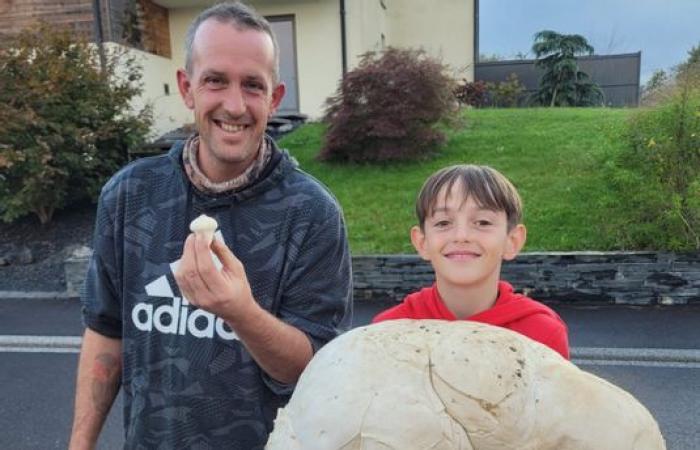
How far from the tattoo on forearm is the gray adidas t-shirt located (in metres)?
0.10

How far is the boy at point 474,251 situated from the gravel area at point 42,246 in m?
7.76

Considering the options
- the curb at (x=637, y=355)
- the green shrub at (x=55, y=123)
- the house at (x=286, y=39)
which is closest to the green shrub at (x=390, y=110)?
the house at (x=286, y=39)

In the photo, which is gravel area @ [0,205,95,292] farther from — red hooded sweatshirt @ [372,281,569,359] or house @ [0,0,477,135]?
red hooded sweatshirt @ [372,281,569,359]

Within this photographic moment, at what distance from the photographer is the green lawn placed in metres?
8.32

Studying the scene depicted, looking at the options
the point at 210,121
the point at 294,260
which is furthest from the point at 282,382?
the point at 210,121

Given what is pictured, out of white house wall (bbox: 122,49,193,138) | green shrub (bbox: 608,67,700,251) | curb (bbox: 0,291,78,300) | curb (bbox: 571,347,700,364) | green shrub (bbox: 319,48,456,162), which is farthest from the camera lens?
white house wall (bbox: 122,49,193,138)

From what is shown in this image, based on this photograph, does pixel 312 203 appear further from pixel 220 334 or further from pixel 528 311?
pixel 528 311

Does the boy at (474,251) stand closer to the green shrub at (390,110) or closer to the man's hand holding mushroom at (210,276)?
the man's hand holding mushroom at (210,276)

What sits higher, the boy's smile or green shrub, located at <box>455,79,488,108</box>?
green shrub, located at <box>455,79,488,108</box>

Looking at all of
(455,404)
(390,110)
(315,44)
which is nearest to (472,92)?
(315,44)

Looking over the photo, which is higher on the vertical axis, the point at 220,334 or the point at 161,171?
the point at 161,171

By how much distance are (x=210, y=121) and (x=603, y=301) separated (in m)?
6.22

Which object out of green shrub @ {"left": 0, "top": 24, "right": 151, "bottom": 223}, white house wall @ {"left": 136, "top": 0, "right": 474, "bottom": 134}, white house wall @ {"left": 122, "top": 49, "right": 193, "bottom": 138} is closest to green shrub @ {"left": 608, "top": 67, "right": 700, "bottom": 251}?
green shrub @ {"left": 0, "top": 24, "right": 151, "bottom": 223}

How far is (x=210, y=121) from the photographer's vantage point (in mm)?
1842
